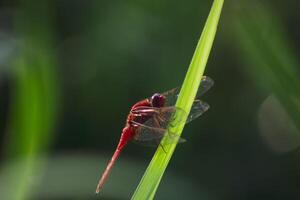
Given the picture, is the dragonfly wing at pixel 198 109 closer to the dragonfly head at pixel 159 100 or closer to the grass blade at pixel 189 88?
the dragonfly head at pixel 159 100

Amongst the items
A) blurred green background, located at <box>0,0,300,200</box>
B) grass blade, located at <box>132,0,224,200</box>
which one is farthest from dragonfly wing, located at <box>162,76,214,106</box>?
grass blade, located at <box>132,0,224,200</box>

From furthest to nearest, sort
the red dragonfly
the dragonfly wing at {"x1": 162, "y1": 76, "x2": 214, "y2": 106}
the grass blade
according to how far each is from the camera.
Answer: the dragonfly wing at {"x1": 162, "y1": 76, "x2": 214, "y2": 106} < the red dragonfly < the grass blade

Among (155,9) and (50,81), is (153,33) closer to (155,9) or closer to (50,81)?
(155,9)

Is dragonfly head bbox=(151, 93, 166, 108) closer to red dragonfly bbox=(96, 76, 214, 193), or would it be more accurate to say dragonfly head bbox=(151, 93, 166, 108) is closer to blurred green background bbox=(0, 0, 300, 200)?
red dragonfly bbox=(96, 76, 214, 193)

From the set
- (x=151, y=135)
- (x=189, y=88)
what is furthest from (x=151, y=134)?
(x=189, y=88)

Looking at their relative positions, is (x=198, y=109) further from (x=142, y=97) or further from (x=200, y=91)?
(x=142, y=97)

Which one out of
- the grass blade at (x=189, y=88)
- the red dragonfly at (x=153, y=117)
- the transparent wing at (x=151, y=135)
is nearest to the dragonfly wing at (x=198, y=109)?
the red dragonfly at (x=153, y=117)
